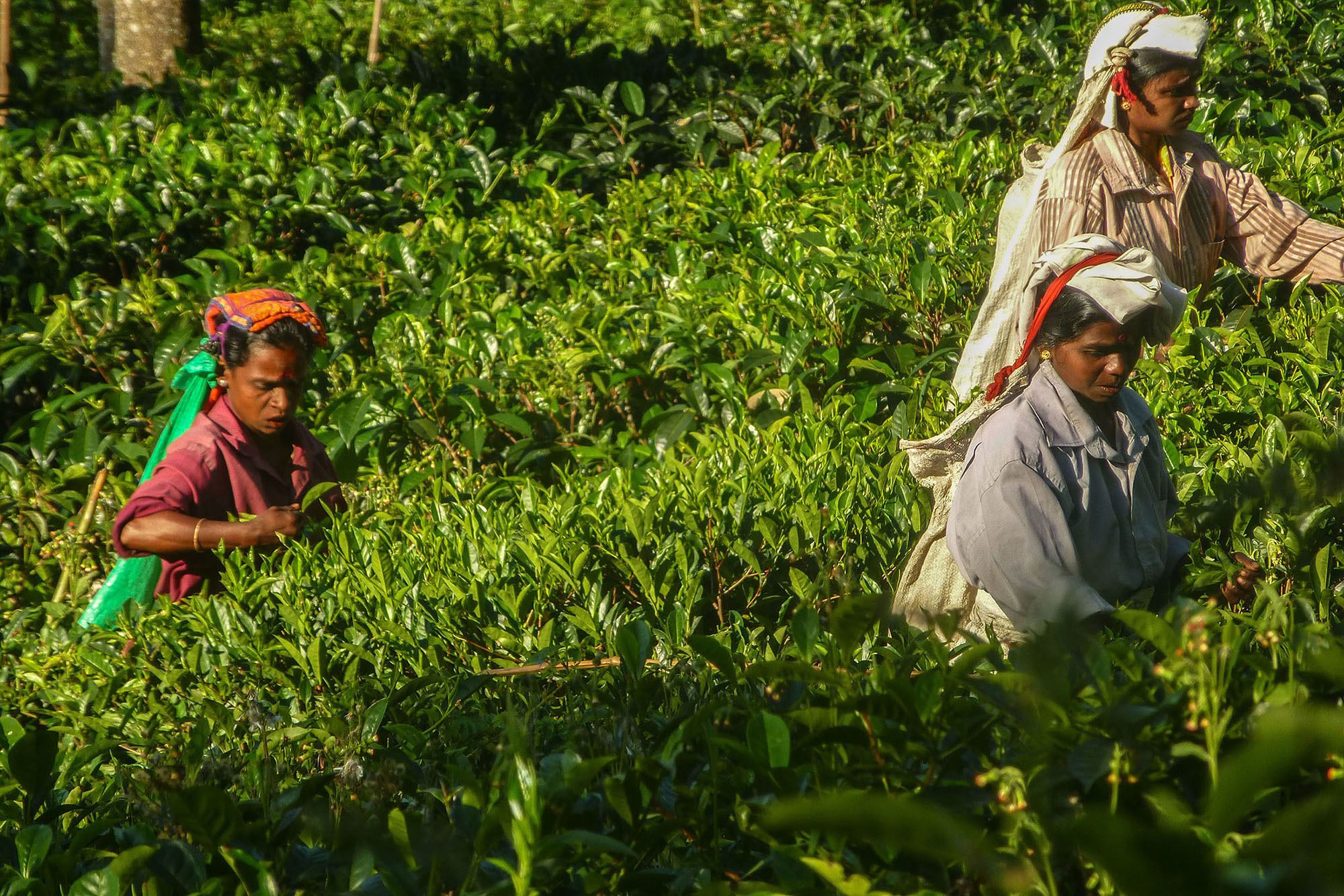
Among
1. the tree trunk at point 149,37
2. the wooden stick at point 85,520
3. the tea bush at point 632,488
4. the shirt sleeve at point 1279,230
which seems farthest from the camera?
the tree trunk at point 149,37

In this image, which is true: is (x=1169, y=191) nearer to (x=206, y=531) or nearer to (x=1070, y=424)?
(x=1070, y=424)

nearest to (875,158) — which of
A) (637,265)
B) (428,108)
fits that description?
(637,265)

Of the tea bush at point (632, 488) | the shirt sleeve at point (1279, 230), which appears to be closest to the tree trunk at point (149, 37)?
the tea bush at point (632, 488)

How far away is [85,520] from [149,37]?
464 cm

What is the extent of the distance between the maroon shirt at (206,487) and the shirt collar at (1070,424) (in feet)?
7.89

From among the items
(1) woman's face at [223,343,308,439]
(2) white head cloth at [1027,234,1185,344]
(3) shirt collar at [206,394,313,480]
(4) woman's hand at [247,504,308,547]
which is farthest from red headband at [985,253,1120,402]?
(3) shirt collar at [206,394,313,480]

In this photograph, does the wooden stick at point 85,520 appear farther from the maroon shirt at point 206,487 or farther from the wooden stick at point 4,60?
the wooden stick at point 4,60

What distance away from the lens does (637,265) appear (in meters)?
5.97

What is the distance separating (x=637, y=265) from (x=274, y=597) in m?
2.89

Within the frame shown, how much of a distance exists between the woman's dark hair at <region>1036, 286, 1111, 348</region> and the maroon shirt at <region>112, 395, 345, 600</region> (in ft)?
7.97

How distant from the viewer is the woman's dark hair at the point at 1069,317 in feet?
8.81

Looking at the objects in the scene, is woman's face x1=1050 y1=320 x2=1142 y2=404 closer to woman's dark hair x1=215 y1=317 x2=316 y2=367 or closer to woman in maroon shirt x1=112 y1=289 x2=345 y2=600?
woman in maroon shirt x1=112 y1=289 x2=345 y2=600

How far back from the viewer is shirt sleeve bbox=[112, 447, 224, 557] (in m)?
3.87

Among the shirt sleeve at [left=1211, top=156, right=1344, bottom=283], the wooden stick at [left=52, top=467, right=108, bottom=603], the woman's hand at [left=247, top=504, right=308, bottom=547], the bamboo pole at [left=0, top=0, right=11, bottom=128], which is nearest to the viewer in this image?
the woman's hand at [left=247, top=504, right=308, bottom=547]
